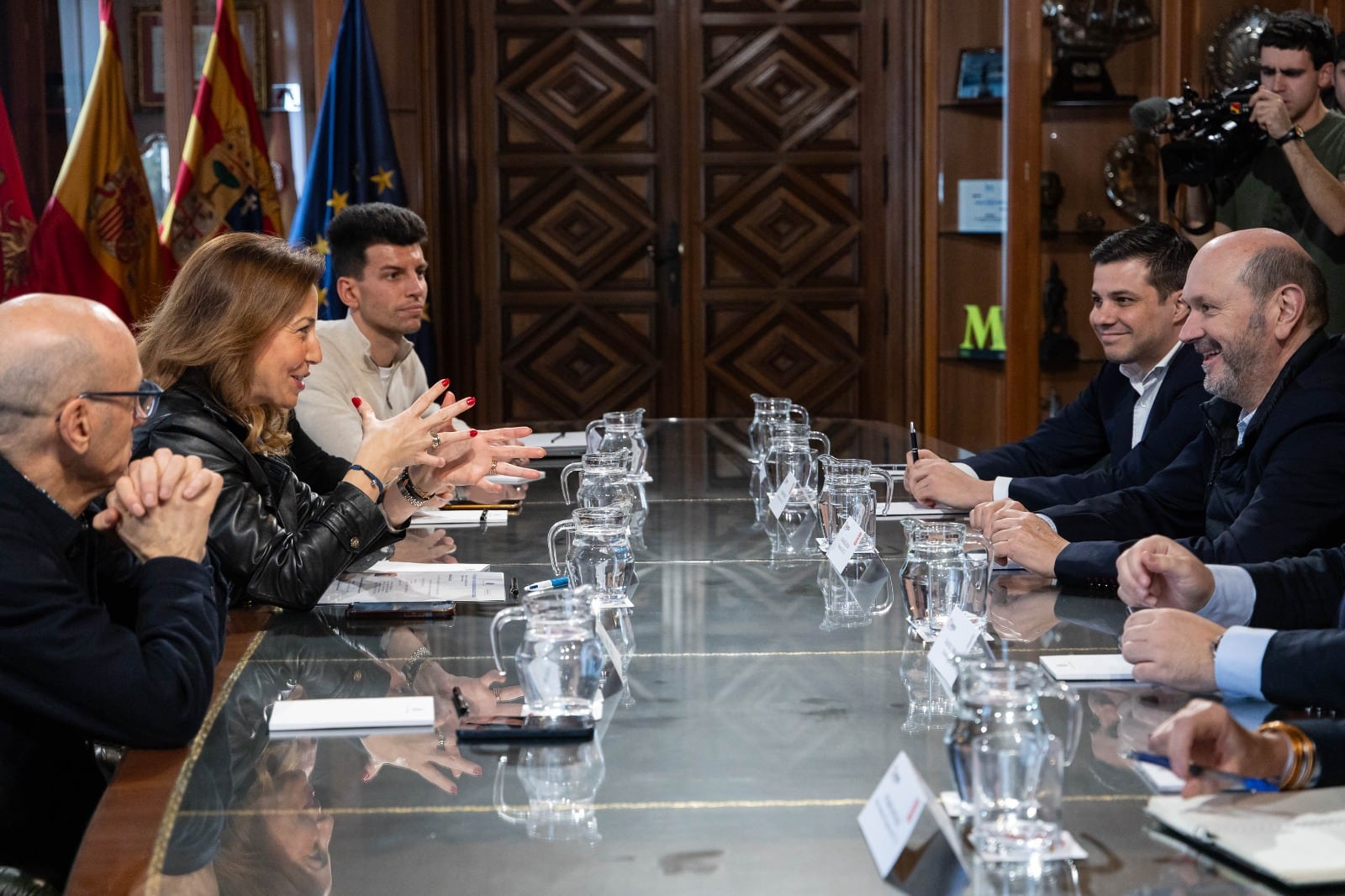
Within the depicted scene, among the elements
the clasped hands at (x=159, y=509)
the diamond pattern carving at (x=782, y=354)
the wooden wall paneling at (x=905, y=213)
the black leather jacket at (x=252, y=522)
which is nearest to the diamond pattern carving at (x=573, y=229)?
the diamond pattern carving at (x=782, y=354)

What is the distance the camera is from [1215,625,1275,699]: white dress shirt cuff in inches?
65.7

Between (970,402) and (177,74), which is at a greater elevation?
(177,74)

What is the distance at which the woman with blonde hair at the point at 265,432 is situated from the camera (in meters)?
2.25

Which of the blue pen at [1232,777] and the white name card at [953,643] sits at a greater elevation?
the white name card at [953,643]

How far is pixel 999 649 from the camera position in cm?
195

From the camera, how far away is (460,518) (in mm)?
3115

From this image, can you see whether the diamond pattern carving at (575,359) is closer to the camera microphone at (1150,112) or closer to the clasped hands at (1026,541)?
the camera microphone at (1150,112)

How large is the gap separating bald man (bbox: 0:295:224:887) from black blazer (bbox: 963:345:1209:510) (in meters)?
2.06

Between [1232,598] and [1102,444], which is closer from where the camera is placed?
[1232,598]

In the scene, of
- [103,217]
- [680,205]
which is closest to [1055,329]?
[680,205]

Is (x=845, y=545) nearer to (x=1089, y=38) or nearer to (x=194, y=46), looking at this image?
(x=1089, y=38)

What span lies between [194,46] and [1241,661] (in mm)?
5387

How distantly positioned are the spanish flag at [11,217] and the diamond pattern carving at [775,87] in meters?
3.13

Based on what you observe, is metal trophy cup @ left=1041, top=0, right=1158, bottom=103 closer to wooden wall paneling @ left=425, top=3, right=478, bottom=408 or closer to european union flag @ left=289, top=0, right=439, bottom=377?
wooden wall paneling @ left=425, top=3, right=478, bottom=408
